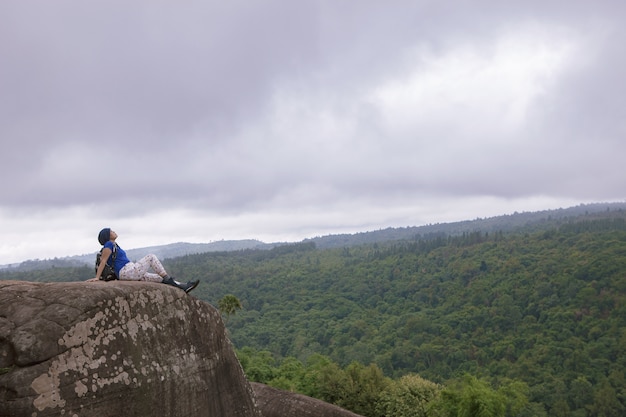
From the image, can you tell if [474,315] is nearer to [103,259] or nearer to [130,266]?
[130,266]

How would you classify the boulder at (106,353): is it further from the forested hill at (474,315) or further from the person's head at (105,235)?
the forested hill at (474,315)

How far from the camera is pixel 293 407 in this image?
1573 cm

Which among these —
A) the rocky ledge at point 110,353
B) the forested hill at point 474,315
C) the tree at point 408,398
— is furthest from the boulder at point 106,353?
the forested hill at point 474,315

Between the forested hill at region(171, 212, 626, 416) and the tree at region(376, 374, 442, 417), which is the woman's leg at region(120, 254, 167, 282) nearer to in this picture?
the tree at region(376, 374, 442, 417)

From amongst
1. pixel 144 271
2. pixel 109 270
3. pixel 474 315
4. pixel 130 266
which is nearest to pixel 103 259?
pixel 109 270

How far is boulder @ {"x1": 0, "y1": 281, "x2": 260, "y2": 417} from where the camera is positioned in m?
5.09

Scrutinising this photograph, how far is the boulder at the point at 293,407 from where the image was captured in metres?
15.5

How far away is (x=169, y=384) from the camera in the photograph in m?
6.43

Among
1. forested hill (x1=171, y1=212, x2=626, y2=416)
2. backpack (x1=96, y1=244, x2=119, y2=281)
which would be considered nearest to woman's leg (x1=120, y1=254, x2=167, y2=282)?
backpack (x1=96, y1=244, x2=119, y2=281)

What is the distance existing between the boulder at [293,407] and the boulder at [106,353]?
8756 millimetres

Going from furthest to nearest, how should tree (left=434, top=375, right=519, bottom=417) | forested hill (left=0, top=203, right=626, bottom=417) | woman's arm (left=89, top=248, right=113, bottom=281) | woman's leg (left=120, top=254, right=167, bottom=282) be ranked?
forested hill (left=0, top=203, right=626, bottom=417) → tree (left=434, top=375, right=519, bottom=417) → woman's leg (left=120, top=254, right=167, bottom=282) → woman's arm (left=89, top=248, right=113, bottom=281)

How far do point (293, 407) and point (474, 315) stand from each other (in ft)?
273

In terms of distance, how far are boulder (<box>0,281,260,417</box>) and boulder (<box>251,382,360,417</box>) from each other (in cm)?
876

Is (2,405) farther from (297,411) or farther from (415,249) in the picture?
(415,249)
